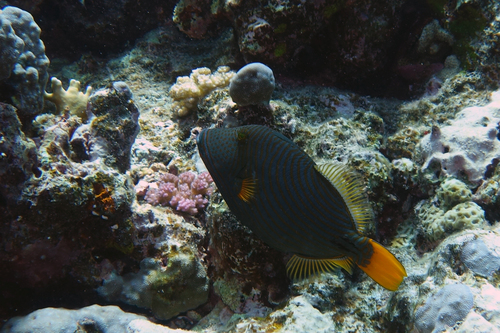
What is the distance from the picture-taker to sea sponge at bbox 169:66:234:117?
4.75m

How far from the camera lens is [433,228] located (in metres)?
2.81

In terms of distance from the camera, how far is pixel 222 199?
9.43 ft

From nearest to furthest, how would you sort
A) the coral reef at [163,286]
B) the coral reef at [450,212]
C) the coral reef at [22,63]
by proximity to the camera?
the coral reef at [22,63], the coral reef at [450,212], the coral reef at [163,286]

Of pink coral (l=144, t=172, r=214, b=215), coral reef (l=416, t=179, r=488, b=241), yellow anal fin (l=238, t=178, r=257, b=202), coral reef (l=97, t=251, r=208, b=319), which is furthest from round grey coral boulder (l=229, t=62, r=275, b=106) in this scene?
coral reef (l=416, t=179, r=488, b=241)

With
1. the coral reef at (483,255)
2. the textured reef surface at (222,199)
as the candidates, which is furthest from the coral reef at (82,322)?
the coral reef at (483,255)

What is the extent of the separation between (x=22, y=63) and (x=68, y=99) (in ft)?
2.47

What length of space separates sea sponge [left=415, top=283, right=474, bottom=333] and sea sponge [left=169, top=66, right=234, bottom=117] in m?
4.01

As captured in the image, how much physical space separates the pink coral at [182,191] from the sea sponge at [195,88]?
4.88 ft

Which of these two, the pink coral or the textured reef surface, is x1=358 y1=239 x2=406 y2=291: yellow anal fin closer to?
the textured reef surface

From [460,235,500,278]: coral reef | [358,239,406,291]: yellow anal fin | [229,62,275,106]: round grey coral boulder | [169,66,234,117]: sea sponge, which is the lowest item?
[460,235,500,278]: coral reef

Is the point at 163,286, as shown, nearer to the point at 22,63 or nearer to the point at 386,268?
the point at 386,268

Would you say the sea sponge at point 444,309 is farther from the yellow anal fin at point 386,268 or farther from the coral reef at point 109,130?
the coral reef at point 109,130

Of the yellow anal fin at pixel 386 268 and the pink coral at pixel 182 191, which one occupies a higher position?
the pink coral at pixel 182 191

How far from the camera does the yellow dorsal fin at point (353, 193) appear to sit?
187 cm
